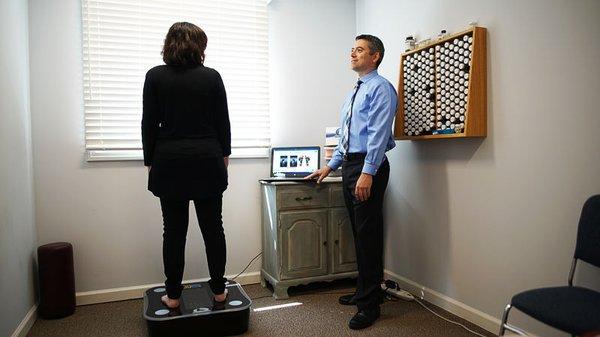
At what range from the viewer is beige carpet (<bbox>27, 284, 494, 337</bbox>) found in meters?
2.35

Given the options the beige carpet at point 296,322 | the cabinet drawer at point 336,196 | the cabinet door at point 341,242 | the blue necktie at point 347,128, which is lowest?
the beige carpet at point 296,322

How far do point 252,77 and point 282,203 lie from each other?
101cm

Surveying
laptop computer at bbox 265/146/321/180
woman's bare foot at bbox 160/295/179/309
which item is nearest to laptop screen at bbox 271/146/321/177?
laptop computer at bbox 265/146/321/180

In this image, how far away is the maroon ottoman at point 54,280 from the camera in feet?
8.46

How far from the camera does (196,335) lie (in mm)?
2262

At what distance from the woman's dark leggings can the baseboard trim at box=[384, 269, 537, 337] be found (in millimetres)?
1328

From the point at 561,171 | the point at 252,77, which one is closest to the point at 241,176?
the point at 252,77

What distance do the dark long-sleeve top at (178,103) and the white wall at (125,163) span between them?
0.91 m

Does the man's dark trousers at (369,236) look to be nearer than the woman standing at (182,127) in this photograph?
No

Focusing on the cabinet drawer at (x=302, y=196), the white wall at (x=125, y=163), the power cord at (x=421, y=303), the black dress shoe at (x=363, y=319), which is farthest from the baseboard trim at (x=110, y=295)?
the power cord at (x=421, y=303)

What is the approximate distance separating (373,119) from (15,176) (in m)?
1.98

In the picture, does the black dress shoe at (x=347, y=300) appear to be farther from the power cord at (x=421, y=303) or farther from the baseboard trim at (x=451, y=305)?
the baseboard trim at (x=451, y=305)

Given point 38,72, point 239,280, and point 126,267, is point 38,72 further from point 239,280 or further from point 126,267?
point 239,280

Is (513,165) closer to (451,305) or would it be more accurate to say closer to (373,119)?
(373,119)
